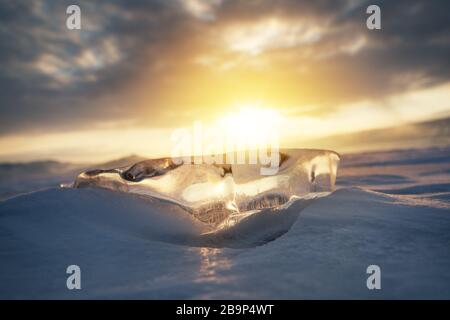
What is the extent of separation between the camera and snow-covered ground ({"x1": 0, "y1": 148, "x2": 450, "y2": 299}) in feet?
4.97

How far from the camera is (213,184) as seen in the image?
298cm

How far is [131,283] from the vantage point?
5.17 ft

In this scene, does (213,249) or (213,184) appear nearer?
(213,249)

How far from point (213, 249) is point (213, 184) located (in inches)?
37.3

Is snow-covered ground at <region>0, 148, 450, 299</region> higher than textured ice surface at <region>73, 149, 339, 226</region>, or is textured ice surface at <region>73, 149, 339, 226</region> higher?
textured ice surface at <region>73, 149, 339, 226</region>

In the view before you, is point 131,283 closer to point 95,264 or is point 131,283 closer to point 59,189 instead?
point 95,264

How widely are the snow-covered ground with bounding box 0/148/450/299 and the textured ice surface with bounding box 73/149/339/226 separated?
162 mm

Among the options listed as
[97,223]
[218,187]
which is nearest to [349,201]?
[218,187]

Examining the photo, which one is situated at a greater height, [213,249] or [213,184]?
[213,184]

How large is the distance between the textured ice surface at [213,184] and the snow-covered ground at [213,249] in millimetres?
162

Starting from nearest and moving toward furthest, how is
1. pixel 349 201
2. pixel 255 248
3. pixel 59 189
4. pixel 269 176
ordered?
pixel 255 248, pixel 59 189, pixel 349 201, pixel 269 176

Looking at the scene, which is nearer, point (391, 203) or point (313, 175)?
point (391, 203)

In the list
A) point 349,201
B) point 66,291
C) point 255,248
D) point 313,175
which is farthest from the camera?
point 313,175

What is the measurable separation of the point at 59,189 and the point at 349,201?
7.90ft
